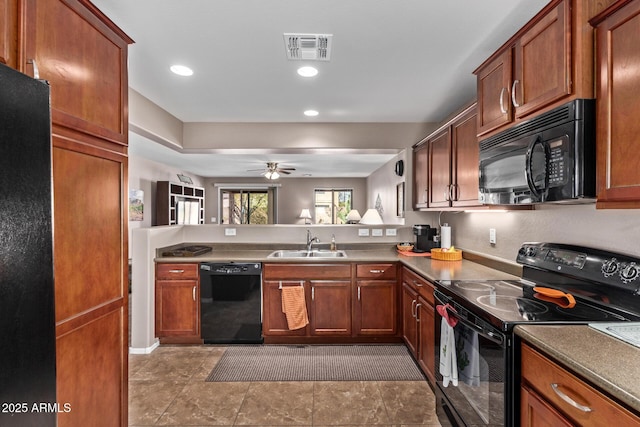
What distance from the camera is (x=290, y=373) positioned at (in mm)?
2742

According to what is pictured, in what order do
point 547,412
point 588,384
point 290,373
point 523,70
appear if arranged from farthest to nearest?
point 290,373 → point 523,70 → point 547,412 → point 588,384

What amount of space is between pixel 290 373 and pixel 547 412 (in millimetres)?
2042

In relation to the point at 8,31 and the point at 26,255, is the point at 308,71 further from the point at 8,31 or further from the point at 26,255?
the point at 26,255

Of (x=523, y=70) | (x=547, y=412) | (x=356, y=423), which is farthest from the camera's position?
(x=356, y=423)

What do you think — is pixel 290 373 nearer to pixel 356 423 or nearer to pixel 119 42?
pixel 356 423

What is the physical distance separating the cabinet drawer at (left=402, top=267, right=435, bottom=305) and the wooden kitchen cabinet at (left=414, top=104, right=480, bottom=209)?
673 mm

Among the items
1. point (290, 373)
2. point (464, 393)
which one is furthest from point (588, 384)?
point (290, 373)

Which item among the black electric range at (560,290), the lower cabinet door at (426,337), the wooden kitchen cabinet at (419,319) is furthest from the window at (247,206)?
the black electric range at (560,290)

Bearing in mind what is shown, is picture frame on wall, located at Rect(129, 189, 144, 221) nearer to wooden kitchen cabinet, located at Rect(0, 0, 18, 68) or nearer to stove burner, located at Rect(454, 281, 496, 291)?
wooden kitchen cabinet, located at Rect(0, 0, 18, 68)

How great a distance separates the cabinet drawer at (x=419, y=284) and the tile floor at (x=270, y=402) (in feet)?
2.39

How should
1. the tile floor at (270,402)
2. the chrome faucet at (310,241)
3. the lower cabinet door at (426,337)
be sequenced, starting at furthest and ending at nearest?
the chrome faucet at (310,241) < the lower cabinet door at (426,337) < the tile floor at (270,402)

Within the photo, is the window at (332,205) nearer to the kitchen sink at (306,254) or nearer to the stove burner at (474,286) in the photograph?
the kitchen sink at (306,254)

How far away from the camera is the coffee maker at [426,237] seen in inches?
138

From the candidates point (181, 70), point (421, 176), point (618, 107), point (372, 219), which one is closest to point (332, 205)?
point (372, 219)
